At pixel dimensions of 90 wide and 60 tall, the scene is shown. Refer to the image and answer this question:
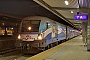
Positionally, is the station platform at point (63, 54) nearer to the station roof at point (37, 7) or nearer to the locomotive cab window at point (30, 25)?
the locomotive cab window at point (30, 25)

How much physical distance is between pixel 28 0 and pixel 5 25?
5.50 meters

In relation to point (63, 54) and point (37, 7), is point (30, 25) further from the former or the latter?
point (37, 7)

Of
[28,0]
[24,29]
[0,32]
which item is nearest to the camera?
[24,29]

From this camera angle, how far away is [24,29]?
15609 mm

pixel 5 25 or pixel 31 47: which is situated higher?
pixel 5 25

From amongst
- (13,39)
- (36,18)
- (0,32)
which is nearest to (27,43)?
(36,18)

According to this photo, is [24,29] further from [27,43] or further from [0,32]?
[0,32]

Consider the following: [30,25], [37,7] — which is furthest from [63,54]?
[37,7]

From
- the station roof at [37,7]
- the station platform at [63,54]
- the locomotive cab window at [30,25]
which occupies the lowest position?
the station platform at [63,54]

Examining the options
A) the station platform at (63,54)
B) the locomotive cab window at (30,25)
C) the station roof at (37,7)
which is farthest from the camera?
the station roof at (37,7)

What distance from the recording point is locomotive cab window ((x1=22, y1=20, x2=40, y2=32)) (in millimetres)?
15312

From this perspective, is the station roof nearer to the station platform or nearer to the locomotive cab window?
the locomotive cab window

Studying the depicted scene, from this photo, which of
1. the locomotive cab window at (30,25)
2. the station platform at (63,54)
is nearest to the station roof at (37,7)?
the locomotive cab window at (30,25)

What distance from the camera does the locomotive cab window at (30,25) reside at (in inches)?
603
